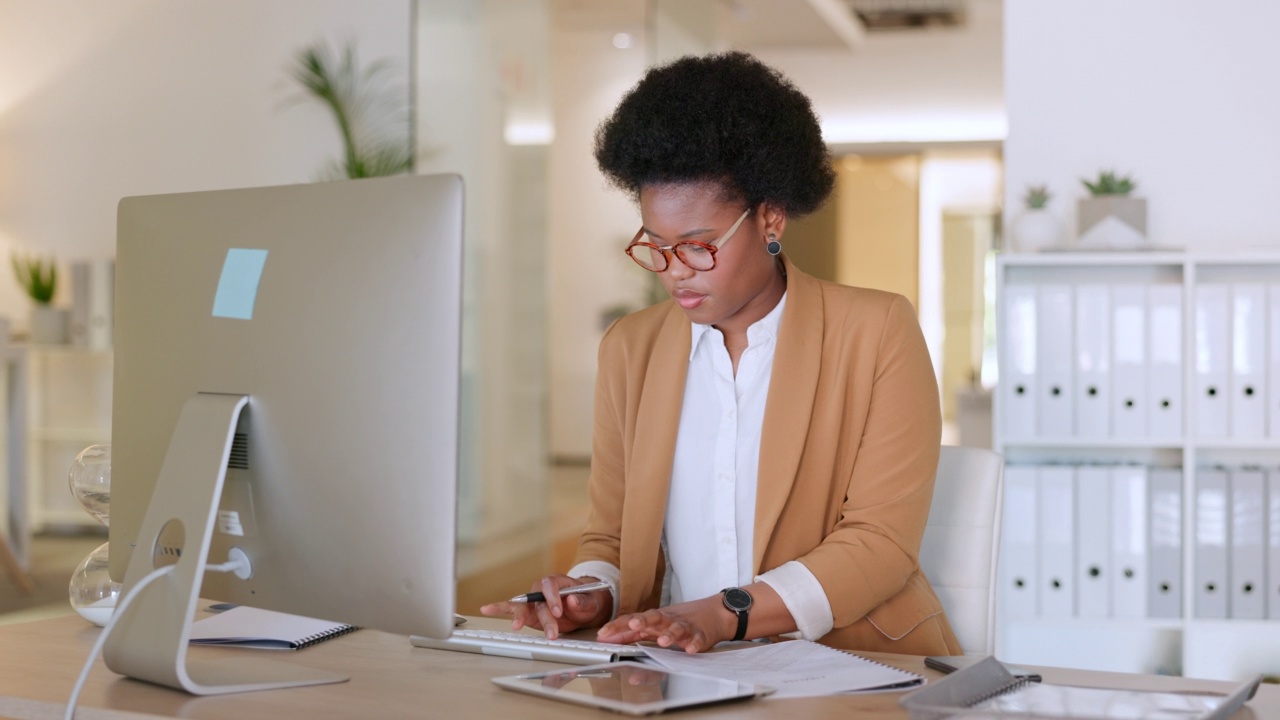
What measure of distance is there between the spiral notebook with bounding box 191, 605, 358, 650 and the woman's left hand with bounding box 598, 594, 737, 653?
329mm

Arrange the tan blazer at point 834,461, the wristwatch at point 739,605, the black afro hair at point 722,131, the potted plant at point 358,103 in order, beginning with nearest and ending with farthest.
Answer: the wristwatch at point 739,605 < the tan blazer at point 834,461 < the black afro hair at point 722,131 < the potted plant at point 358,103

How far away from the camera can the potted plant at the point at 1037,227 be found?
10.8ft

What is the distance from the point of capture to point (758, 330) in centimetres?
189

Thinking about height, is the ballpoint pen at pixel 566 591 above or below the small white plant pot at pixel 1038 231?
below

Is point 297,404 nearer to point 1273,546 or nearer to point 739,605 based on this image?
point 739,605

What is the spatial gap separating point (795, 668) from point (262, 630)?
710 mm

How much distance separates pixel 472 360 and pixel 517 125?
120 cm

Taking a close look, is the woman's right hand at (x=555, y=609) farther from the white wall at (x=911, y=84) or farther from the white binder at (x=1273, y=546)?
the white wall at (x=911, y=84)

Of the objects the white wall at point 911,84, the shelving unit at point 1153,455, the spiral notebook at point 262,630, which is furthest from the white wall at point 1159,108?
the white wall at point 911,84

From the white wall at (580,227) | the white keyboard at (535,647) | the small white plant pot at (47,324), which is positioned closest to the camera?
the white keyboard at (535,647)

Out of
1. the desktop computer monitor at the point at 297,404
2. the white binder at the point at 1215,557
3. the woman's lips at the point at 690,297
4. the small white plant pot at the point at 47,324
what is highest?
the small white plant pot at the point at 47,324

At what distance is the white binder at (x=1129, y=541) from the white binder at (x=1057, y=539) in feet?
0.34

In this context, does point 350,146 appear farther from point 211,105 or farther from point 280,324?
point 280,324

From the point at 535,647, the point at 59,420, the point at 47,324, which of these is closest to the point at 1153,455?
the point at 535,647
